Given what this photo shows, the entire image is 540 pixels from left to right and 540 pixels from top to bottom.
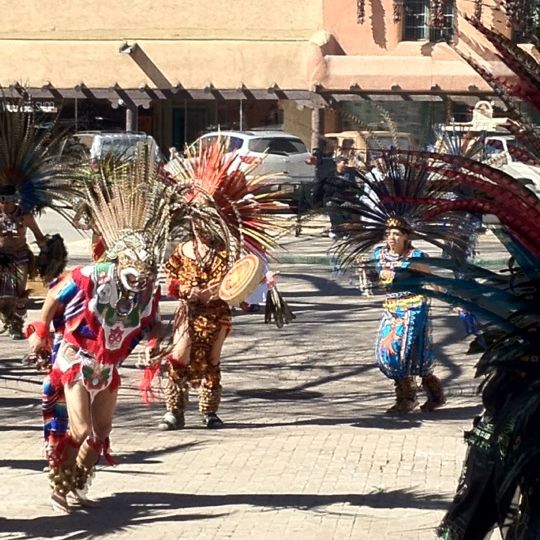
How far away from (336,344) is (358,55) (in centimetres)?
2611

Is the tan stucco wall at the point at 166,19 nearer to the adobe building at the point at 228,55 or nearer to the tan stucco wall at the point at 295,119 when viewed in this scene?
the adobe building at the point at 228,55

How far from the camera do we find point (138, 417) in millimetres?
9867

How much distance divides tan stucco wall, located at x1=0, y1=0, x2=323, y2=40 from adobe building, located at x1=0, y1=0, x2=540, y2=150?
28mm

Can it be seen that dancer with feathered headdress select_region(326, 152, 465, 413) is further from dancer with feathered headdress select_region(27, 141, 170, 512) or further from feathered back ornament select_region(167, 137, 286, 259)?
dancer with feathered headdress select_region(27, 141, 170, 512)

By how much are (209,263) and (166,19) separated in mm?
30713

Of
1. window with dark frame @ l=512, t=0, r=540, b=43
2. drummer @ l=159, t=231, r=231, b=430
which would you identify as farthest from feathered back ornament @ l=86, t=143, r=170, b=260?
window with dark frame @ l=512, t=0, r=540, b=43

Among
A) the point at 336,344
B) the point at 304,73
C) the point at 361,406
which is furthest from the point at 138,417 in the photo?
the point at 304,73

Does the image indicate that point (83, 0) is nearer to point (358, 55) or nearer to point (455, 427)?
point (358, 55)

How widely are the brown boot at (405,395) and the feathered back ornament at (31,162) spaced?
3.49 metres

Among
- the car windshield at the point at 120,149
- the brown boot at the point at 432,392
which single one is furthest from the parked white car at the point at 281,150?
the brown boot at the point at 432,392

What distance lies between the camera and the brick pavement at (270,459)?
6.97 meters

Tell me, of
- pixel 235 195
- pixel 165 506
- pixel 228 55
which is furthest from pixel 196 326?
pixel 228 55

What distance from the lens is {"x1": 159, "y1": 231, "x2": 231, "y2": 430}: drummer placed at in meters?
8.99

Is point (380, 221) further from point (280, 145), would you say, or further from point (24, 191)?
point (280, 145)
